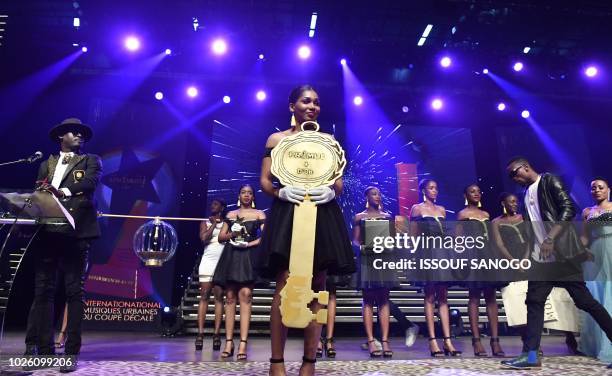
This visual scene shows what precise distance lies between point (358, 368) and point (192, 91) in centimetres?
803

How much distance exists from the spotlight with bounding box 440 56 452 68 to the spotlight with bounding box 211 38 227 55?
14.3 ft

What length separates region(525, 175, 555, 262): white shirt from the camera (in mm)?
3518

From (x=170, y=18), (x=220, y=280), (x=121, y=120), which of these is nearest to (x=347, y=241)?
(x=220, y=280)

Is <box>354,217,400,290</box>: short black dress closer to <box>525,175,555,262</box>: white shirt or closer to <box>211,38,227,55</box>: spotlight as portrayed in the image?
<box>525,175,555,262</box>: white shirt

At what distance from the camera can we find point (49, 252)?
10.2 feet

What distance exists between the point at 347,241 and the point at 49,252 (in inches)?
83.6

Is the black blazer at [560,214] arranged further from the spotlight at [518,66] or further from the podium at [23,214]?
the spotlight at [518,66]

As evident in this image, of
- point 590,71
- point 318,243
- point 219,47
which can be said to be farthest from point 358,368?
point 590,71

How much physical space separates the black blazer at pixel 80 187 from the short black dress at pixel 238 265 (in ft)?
4.15

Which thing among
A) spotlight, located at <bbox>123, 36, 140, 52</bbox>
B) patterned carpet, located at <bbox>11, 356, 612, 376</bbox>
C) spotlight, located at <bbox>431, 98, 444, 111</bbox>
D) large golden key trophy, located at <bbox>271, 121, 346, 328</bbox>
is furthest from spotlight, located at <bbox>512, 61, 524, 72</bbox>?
large golden key trophy, located at <bbox>271, 121, 346, 328</bbox>

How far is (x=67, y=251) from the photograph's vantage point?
313 cm

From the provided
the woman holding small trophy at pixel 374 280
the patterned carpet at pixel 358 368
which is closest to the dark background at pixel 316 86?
the woman holding small trophy at pixel 374 280

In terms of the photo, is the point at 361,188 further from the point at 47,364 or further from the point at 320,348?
the point at 47,364

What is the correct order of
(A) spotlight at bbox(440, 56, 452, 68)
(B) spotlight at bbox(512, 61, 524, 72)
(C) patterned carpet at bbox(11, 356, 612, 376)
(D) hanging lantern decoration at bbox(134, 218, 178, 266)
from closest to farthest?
(C) patterned carpet at bbox(11, 356, 612, 376) < (D) hanging lantern decoration at bbox(134, 218, 178, 266) < (A) spotlight at bbox(440, 56, 452, 68) < (B) spotlight at bbox(512, 61, 524, 72)
